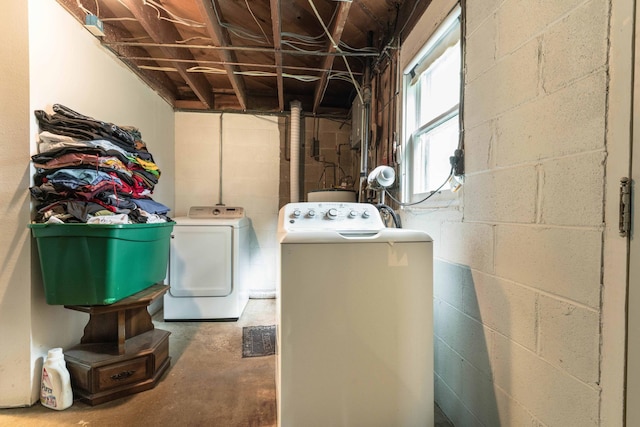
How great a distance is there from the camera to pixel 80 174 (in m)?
1.53

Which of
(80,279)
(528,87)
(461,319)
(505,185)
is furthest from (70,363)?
(528,87)

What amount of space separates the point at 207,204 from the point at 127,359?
2060 mm

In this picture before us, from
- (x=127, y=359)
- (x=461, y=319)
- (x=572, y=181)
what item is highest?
(x=572, y=181)

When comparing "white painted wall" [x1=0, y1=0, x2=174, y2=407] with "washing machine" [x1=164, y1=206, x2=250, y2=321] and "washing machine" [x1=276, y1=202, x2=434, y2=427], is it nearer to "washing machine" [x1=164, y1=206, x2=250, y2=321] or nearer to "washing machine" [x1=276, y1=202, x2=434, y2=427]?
"washing machine" [x1=164, y1=206, x2=250, y2=321]

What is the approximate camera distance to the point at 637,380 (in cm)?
66

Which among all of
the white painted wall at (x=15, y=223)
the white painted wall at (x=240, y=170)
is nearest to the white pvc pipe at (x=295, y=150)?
the white painted wall at (x=240, y=170)

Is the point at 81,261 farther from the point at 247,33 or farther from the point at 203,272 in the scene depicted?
the point at 247,33

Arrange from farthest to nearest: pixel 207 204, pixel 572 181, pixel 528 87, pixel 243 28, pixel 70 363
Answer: pixel 207 204 < pixel 243 28 < pixel 70 363 < pixel 528 87 < pixel 572 181

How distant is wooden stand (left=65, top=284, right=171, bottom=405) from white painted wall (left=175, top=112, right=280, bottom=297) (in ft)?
5.40

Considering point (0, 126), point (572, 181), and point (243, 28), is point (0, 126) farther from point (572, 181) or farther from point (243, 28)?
point (572, 181)

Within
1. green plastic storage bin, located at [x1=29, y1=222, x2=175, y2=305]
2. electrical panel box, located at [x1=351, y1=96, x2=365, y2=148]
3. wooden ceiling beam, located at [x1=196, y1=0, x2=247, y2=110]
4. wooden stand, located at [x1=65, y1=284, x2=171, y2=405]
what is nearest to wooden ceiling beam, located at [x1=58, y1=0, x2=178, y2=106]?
wooden ceiling beam, located at [x1=196, y1=0, x2=247, y2=110]

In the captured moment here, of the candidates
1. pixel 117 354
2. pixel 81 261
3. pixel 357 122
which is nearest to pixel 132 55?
pixel 81 261

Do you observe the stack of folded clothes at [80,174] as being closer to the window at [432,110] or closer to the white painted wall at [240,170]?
the white painted wall at [240,170]

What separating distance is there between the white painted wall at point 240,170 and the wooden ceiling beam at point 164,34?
0.45m
